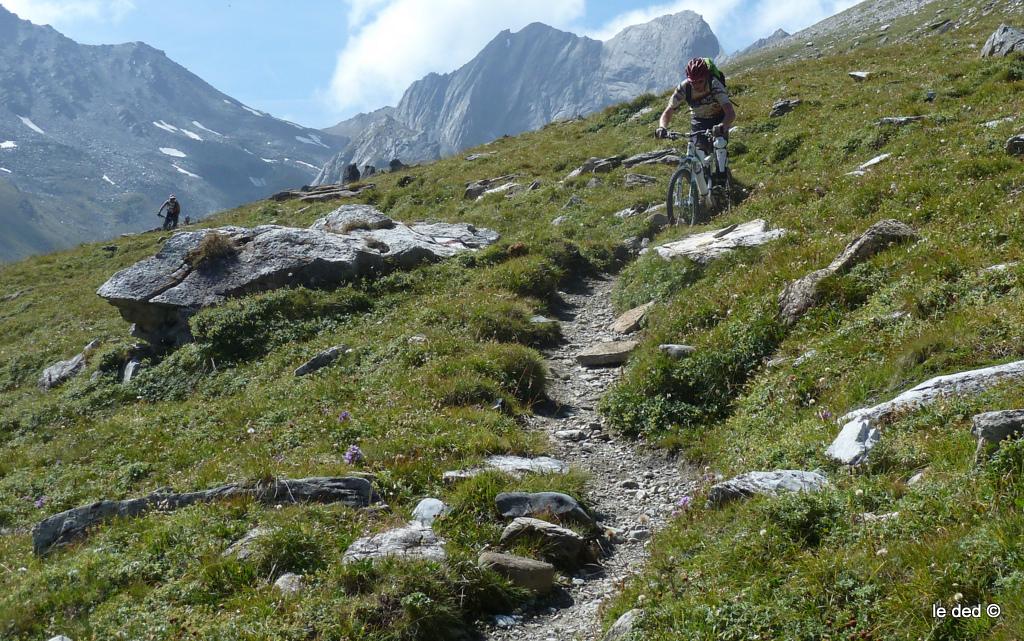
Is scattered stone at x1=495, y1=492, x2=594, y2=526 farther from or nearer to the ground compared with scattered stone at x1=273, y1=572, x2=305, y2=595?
nearer to the ground

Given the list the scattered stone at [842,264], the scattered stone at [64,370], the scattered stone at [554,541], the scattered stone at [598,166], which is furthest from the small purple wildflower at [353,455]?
the scattered stone at [598,166]

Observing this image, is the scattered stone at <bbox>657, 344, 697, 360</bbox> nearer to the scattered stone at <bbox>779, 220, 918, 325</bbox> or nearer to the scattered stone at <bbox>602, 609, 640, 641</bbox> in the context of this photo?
the scattered stone at <bbox>779, 220, 918, 325</bbox>

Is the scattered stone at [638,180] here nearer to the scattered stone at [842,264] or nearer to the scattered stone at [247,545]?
the scattered stone at [842,264]

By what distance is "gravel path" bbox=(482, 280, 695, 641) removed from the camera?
6.24m

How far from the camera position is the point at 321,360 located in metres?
13.6

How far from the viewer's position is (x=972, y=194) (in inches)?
423

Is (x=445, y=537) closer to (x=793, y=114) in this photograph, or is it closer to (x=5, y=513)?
(x=5, y=513)

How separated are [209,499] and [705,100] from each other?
538 inches

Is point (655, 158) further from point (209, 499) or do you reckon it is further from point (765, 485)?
point (765, 485)

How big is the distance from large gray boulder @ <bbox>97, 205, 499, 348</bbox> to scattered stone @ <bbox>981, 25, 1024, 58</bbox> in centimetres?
1862

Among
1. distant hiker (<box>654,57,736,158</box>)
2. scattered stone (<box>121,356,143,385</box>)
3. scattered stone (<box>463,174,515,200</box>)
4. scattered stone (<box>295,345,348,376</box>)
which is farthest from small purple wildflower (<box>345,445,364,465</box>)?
scattered stone (<box>463,174,515,200</box>)

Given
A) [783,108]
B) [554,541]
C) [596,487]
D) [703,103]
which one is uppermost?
[703,103]

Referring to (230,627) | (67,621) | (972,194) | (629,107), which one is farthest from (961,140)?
(629,107)

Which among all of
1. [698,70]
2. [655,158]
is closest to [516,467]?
[698,70]
